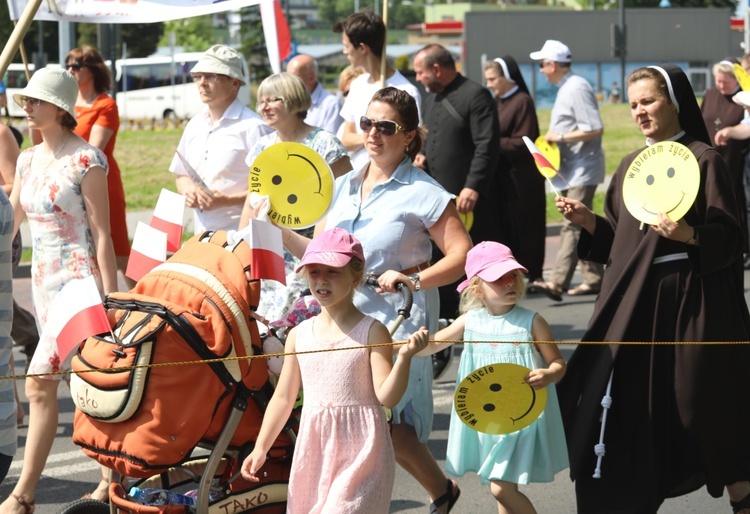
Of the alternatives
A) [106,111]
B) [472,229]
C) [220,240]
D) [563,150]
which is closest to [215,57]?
[106,111]

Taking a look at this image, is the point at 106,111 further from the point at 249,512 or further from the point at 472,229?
the point at 249,512

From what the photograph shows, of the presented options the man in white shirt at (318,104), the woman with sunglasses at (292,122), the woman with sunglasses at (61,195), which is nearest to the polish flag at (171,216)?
the woman with sunglasses at (61,195)

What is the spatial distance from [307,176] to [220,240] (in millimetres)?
470

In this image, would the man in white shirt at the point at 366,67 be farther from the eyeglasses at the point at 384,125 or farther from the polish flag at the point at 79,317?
the polish flag at the point at 79,317

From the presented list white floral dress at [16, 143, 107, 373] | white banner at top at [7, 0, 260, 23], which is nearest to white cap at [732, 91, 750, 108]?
white banner at top at [7, 0, 260, 23]

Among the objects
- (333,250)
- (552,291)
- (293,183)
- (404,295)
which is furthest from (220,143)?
(552,291)

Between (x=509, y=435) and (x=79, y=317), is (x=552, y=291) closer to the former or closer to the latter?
(x=509, y=435)

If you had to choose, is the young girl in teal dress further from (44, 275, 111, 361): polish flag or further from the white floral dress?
the white floral dress

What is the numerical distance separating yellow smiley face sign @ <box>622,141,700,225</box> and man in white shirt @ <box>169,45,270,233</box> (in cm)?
244

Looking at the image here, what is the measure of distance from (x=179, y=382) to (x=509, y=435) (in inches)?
46.9

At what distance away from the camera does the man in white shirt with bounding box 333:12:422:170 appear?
7625 millimetres

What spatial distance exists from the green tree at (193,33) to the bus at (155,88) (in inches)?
610

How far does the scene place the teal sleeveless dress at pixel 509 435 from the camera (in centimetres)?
448

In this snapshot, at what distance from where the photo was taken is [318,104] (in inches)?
362
